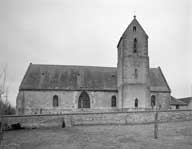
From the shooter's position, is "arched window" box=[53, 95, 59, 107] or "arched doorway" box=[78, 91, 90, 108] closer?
"arched window" box=[53, 95, 59, 107]

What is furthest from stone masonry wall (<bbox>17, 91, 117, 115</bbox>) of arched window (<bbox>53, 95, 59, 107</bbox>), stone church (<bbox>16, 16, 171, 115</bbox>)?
arched window (<bbox>53, 95, 59, 107</bbox>)

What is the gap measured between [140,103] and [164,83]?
7742 millimetres

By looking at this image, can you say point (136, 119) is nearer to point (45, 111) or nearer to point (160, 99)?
point (160, 99)

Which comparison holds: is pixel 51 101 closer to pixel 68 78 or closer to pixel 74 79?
pixel 68 78

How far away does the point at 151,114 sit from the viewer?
19.0 metres

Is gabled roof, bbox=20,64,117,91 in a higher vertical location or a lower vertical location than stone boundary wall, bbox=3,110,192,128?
higher

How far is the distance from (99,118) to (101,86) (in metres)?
10.1

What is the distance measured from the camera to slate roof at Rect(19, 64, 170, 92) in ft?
90.6

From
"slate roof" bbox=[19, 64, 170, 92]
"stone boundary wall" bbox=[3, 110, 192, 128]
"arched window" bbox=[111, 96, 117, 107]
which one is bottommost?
"stone boundary wall" bbox=[3, 110, 192, 128]

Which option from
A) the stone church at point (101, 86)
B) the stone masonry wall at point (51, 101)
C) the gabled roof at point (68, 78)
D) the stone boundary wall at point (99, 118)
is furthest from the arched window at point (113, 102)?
the stone boundary wall at point (99, 118)

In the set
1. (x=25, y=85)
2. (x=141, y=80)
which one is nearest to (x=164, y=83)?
(x=141, y=80)

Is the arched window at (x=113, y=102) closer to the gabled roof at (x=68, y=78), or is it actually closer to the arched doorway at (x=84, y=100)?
the gabled roof at (x=68, y=78)

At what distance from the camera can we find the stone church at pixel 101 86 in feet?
82.9

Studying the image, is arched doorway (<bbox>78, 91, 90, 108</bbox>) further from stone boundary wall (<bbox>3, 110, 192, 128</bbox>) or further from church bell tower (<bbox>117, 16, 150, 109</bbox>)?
stone boundary wall (<bbox>3, 110, 192, 128</bbox>)
